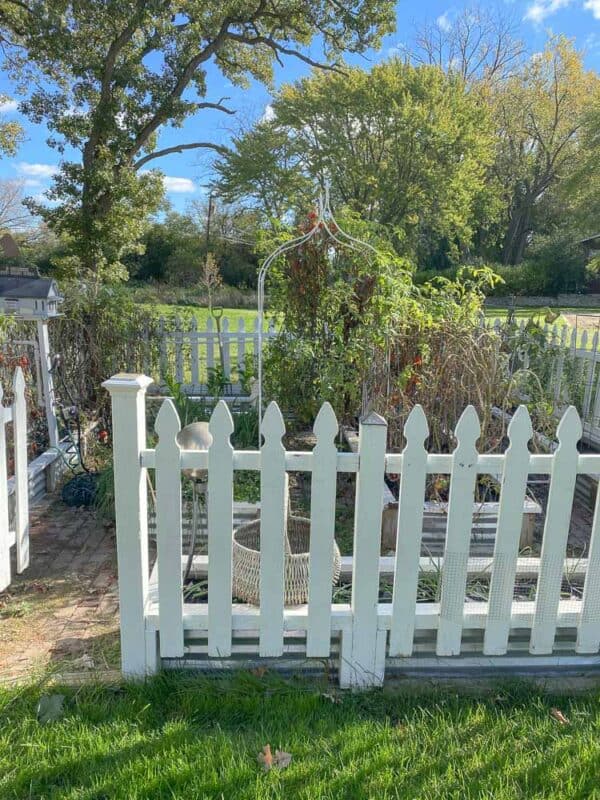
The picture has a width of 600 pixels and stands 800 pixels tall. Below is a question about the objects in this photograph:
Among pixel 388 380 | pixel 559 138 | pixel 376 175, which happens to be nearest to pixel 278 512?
pixel 388 380

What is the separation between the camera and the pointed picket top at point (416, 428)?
1.96m

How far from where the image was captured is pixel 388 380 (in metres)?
3.97

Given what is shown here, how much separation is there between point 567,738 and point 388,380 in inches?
96.9

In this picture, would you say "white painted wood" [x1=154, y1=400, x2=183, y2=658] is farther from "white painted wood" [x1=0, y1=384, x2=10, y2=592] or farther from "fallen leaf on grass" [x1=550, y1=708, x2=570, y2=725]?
"fallen leaf on grass" [x1=550, y1=708, x2=570, y2=725]

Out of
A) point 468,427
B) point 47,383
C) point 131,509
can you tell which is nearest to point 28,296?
point 47,383

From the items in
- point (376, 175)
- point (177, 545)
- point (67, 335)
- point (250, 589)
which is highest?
point (376, 175)

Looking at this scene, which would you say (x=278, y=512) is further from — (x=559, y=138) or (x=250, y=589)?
(x=559, y=138)

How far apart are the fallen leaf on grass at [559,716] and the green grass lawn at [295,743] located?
0.06 feet

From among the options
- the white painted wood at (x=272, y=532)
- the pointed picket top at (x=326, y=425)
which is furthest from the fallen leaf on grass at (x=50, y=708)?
the pointed picket top at (x=326, y=425)

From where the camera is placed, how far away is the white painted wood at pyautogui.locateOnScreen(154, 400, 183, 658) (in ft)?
6.45

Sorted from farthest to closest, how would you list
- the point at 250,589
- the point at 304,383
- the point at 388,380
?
the point at 304,383
the point at 388,380
the point at 250,589

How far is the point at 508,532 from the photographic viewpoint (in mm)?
2059

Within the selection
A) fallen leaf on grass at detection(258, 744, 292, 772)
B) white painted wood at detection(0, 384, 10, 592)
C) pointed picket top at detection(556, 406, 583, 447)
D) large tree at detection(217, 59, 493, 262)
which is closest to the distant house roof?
white painted wood at detection(0, 384, 10, 592)

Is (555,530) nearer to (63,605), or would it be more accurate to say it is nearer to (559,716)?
(559,716)
